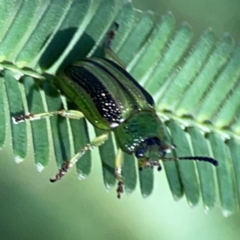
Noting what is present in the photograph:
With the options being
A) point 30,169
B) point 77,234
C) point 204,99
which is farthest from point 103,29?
point 77,234

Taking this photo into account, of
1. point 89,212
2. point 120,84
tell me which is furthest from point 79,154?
point 89,212

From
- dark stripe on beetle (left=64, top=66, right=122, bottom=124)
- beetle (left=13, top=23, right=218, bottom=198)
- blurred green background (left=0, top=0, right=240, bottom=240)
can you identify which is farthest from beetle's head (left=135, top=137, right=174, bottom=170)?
blurred green background (left=0, top=0, right=240, bottom=240)

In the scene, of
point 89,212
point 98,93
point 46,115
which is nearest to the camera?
point 46,115

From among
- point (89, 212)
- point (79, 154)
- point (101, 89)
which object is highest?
point (101, 89)

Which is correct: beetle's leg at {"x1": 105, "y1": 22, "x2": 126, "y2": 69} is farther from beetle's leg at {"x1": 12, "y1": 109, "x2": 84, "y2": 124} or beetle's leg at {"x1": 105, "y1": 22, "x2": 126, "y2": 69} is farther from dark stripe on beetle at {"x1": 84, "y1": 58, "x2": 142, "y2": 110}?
beetle's leg at {"x1": 12, "y1": 109, "x2": 84, "y2": 124}

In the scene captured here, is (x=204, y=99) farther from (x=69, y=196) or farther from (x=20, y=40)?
(x=69, y=196)

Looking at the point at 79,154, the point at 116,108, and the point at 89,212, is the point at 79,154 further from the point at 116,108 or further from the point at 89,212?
the point at 89,212

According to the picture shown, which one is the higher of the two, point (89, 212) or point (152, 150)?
point (152, 150)
